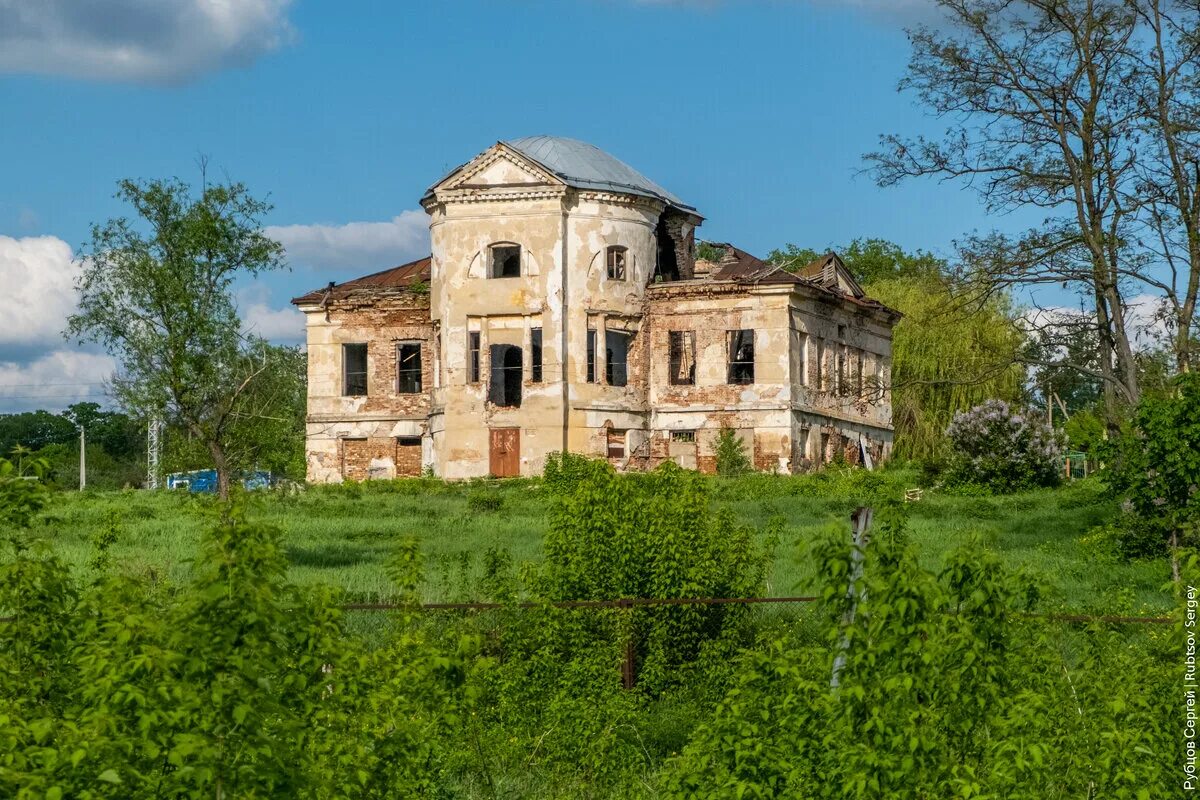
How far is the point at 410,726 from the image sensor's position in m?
9.53

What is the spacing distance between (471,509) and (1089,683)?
25266 millimetres

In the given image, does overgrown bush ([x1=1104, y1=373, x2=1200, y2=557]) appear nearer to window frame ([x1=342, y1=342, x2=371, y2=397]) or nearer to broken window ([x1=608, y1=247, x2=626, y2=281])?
broken window ([x1=608, y1=247, x2=626, y2=281])

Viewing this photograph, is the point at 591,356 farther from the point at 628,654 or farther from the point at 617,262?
the point at 628,654

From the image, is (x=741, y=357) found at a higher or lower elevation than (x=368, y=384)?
higher

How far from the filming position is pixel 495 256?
1857 inches

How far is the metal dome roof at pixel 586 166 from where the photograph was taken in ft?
154

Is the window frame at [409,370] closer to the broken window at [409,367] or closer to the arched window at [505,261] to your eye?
the broken window at [409,367]

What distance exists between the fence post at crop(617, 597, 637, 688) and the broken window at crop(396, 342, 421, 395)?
35858 mm

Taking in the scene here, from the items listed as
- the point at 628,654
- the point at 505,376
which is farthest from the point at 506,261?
the point at 628,654

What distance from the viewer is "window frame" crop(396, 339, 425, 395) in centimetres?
5034

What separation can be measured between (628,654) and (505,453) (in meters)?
31.2

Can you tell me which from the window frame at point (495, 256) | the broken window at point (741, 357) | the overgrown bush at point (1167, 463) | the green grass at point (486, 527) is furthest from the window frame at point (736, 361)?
the overgrown bush at point (1167, 463)

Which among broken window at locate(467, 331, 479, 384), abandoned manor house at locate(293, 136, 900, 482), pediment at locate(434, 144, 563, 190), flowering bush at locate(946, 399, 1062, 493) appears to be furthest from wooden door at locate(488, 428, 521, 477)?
flowering bush at locate(946, 399, 1062, 493)

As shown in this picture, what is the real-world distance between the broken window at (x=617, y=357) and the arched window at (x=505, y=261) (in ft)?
10.7
